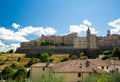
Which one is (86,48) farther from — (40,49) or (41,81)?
(41,81)

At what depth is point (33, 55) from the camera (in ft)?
416

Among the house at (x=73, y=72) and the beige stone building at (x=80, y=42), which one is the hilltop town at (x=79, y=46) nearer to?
the beige stone building at (x=80, y=42)

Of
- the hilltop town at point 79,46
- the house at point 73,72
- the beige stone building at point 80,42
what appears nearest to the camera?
the house at point 73,72

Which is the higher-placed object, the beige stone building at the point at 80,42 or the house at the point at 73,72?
the beige stone building at the point at 80,42

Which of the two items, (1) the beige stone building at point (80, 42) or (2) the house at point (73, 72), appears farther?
(1) the beige stone building at point (80, 42)

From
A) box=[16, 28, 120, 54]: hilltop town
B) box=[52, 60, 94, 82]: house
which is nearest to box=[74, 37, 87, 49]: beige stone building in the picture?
box=[16, 28, 120, 54]: hilltop town

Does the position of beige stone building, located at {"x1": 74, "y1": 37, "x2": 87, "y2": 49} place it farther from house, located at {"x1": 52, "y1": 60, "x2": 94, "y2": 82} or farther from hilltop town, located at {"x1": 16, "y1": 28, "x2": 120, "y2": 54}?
house, located at {"x1": 52, "y1": 60, "x2": 94, "y2": 82}

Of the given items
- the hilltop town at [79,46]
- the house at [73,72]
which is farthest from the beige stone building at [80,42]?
the house at [73,72]

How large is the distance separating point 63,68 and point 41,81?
2174cm

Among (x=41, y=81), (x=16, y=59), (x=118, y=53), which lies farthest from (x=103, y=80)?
(x=16, y=59)

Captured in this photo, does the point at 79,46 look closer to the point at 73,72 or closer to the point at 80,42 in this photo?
the point at 80,42

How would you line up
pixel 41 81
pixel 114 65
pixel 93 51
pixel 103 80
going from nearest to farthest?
pixel 41 81 → pixel 103 80 → pixel 114 65 → pixel 93 51

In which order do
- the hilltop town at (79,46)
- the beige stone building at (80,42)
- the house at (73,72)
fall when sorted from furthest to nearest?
the beige stone building at (80,42), the hilltop town at (79,46), the house at (73,72)

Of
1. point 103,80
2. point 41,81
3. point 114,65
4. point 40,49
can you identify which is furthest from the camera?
point 40,49
